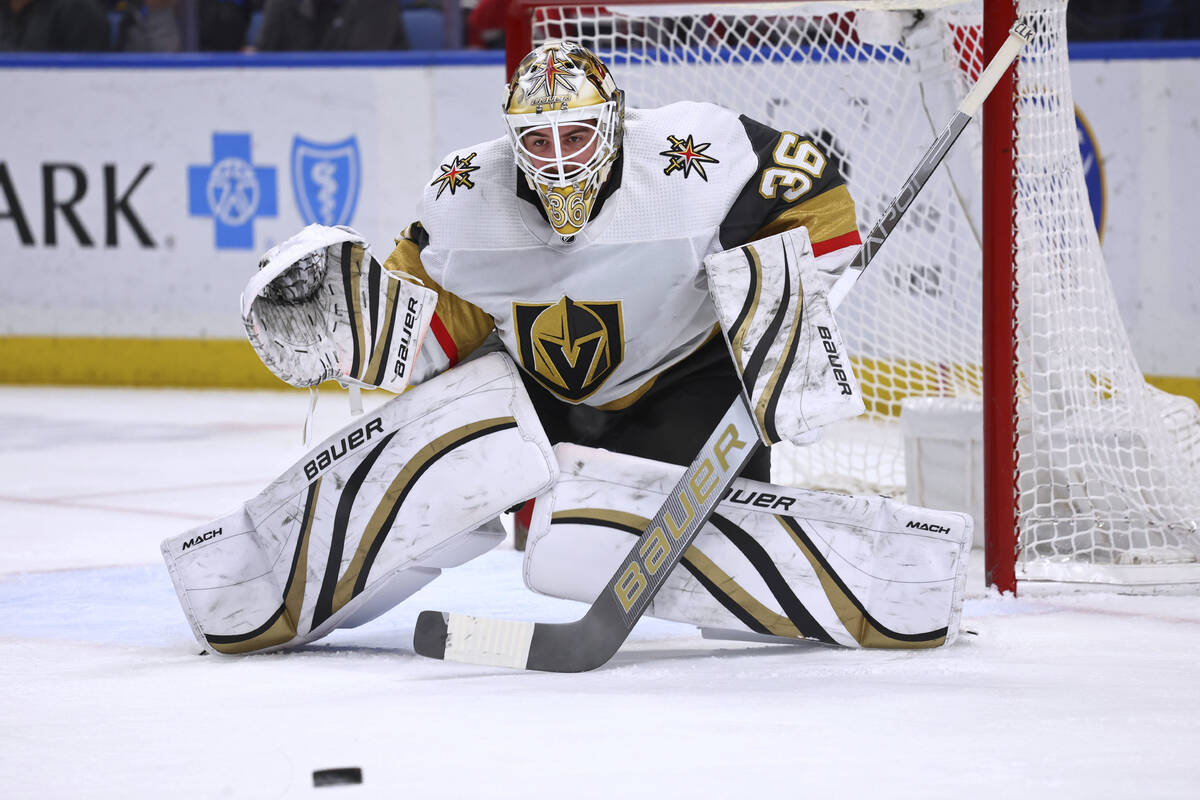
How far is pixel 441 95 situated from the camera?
561 centimetres

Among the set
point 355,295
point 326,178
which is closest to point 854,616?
point 355,295

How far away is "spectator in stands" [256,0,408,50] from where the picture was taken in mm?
5805

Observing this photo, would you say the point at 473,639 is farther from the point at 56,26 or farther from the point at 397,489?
the point at 56,26

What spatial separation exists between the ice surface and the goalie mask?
2.00 feet

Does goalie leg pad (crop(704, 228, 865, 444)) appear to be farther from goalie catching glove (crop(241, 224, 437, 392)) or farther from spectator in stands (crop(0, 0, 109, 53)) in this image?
spectator in stands (crop(0, 0, 109, 53))

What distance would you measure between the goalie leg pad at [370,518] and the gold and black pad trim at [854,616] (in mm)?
373

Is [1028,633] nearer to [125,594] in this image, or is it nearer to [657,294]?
[657,294]

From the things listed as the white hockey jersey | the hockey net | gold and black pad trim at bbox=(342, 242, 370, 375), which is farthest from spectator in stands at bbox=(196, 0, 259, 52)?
gold and black pad trim at bbox=(342, 242, 370, 375)

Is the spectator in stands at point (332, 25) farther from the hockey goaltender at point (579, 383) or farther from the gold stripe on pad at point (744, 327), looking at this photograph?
the gold stripe on pad at point (744, 327)

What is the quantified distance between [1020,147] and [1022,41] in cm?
23

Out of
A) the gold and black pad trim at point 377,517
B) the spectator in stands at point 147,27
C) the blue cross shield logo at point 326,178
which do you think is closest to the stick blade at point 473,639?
the gold and black pad trim at point 377,517

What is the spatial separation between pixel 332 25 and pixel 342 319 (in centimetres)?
394

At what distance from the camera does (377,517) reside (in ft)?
6.93

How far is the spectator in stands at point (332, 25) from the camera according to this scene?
5.80 meters
